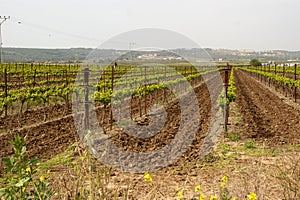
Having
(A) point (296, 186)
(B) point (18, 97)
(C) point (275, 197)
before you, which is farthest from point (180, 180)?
(B) point (18, 97)

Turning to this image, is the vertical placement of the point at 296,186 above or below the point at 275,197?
above

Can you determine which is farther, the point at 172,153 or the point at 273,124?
the point at 273,124

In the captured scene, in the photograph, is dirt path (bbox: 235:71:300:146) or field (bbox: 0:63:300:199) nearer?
field (bbox: 0:63:300:199)

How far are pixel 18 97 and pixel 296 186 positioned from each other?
11.6m

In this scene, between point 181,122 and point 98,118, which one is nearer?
point 181,122

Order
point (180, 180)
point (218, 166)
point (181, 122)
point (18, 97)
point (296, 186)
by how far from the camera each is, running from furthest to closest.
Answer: point (18, 97) → point (181, 122) → point (218, 166) → point (180, 180) → point (296, 186)

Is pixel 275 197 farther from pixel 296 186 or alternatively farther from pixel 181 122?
pixel 181 122

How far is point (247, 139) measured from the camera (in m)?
8.42

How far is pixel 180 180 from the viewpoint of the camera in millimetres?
5391

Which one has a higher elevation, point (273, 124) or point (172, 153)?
point (273, 124)

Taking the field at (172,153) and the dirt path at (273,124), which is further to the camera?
the dirt path at (273,124)

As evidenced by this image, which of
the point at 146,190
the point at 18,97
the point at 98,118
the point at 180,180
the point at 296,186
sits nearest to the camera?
the point at 296,186

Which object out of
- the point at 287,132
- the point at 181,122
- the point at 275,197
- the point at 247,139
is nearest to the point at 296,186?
the point at 275,197

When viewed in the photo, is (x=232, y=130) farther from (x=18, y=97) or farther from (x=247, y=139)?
(x=18, y=97)
